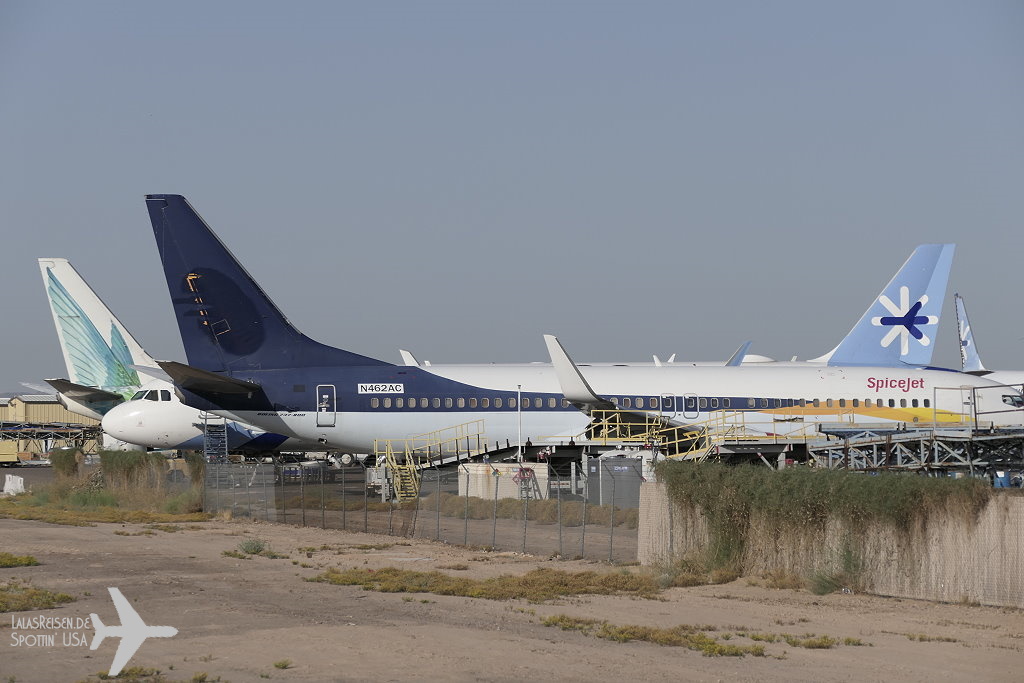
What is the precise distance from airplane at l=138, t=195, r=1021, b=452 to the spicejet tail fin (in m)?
5.55

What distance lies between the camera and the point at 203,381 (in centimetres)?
3578

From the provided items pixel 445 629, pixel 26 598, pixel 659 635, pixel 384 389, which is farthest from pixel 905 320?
pixel 26 598

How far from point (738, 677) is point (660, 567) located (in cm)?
847

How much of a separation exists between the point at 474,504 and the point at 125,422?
21145 mm

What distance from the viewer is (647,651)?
1408 centimetres

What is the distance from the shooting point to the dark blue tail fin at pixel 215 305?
124 ft

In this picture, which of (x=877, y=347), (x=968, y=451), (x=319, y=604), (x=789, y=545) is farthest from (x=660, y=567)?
(x=877, y=347)

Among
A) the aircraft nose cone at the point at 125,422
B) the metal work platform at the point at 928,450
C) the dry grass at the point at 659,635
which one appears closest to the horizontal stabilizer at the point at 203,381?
the aircraft nose cone at the point at 125,422

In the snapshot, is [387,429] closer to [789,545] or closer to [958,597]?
[789,545]

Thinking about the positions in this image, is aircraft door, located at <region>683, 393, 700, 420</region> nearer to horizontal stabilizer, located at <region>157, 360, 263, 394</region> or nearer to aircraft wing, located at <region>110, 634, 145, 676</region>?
horizontal stabilizer, located at <region>157, 360, 263, 394</region>

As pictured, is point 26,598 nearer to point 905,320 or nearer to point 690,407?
point 690,407

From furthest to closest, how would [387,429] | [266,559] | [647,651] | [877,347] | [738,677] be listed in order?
[877,347] → [387,429] → [266,559] → [647,651] → [738,677]

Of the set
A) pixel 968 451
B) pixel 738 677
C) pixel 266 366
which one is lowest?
pixel 738 677

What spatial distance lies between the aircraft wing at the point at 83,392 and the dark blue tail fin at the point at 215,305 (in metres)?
18.0
